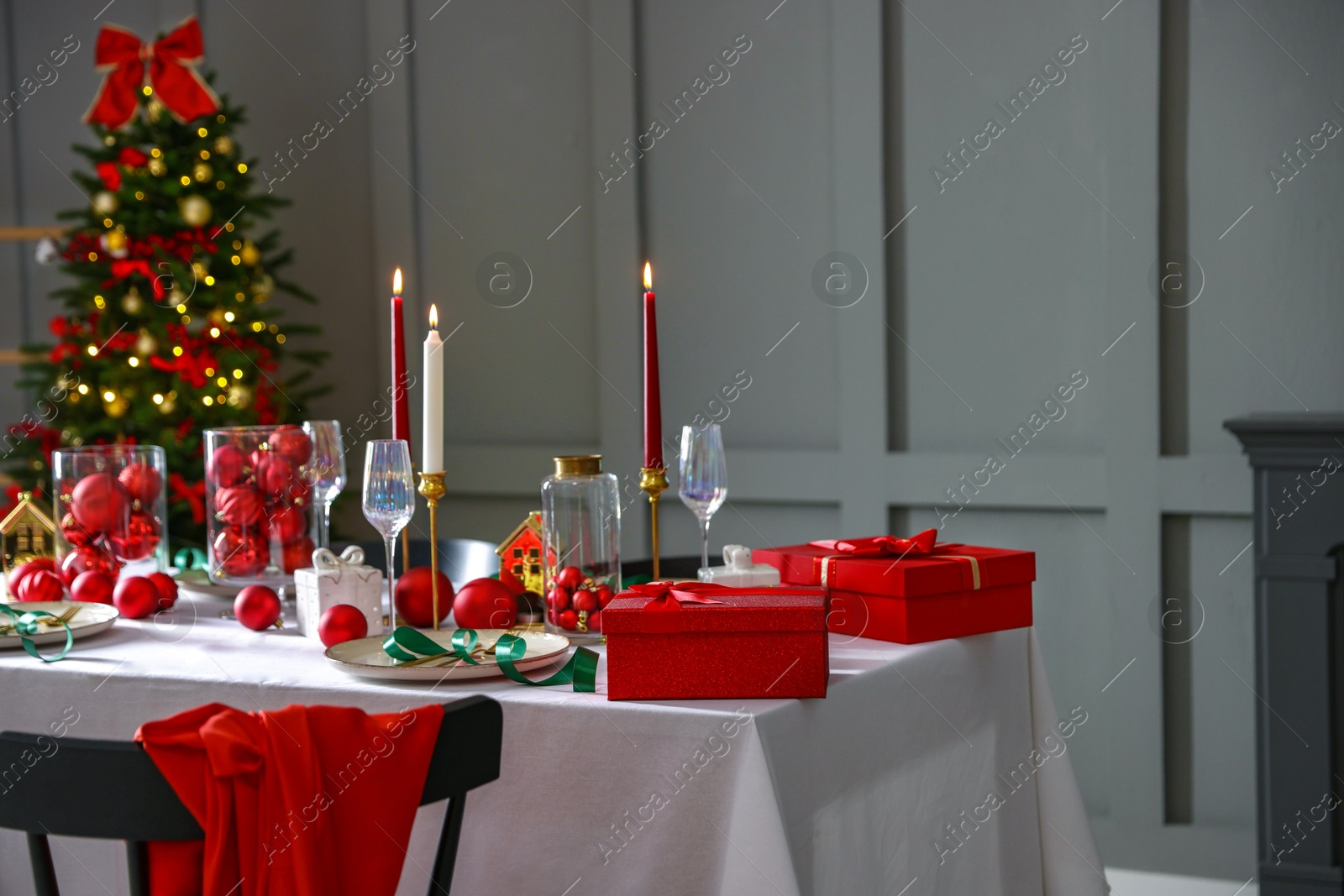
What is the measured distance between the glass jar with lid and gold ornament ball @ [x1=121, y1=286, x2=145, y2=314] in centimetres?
232

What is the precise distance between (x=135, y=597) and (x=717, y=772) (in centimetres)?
97

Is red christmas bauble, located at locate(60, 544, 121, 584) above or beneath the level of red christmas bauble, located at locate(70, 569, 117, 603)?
above

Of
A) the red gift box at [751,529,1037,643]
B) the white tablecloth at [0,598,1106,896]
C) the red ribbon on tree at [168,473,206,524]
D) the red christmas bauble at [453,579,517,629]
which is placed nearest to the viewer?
the white tablecloth at [0,598,1106,896]

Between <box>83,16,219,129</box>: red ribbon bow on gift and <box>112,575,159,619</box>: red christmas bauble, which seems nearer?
<box>112,575,159,619</box>: red christmas bauble

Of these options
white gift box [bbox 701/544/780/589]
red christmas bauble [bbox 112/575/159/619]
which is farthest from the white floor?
red christmas bauble [bbox 112/575/159/619]

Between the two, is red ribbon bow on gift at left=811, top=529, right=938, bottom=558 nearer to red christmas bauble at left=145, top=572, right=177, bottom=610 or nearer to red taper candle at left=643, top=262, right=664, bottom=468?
red taper candle at left=643, top=262, right=664, bottom=468

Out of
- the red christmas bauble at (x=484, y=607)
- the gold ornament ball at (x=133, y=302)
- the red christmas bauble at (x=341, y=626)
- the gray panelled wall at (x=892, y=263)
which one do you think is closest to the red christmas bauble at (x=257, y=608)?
the red christmas bauble at (x=341, y=626)

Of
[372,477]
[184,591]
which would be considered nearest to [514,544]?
[372,477]

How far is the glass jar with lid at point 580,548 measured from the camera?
5.18 feet

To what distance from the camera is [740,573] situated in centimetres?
161

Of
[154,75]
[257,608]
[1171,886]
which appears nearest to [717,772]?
[257,608]

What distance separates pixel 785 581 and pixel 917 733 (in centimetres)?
30

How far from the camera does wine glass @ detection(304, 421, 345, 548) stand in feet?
6.00

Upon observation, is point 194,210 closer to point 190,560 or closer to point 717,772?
point 190,560
